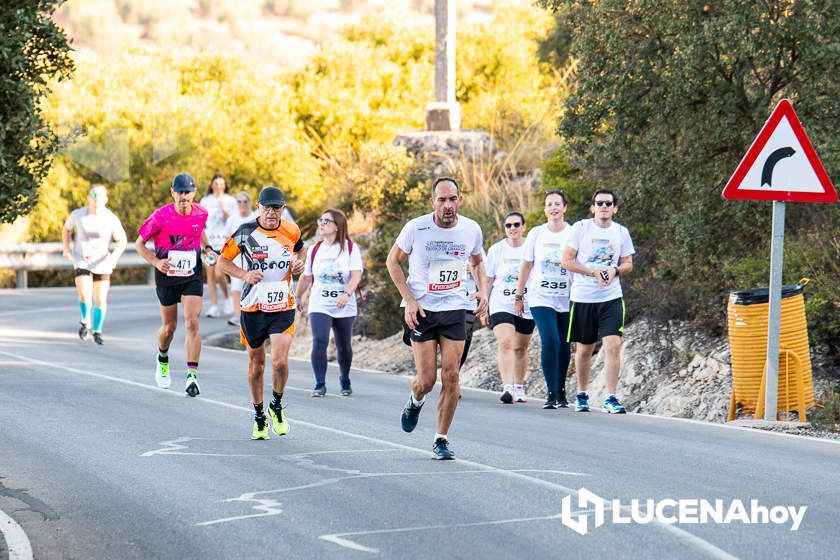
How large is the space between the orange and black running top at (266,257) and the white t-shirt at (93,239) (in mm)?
8667

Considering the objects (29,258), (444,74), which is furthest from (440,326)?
(29,258)

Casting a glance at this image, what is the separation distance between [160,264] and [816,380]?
22.6 ft

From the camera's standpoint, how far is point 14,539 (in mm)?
8070

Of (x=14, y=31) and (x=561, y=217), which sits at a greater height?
(x=14, y=31)

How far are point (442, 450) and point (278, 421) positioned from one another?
1847mm

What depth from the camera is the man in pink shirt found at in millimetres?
14289

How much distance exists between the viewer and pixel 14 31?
895 cm

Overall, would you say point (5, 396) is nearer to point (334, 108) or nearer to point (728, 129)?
point (728, 129)

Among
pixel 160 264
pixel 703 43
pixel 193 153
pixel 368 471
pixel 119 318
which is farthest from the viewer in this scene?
pixel 193 153

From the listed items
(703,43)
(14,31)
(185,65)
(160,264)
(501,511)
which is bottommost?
(501,511)

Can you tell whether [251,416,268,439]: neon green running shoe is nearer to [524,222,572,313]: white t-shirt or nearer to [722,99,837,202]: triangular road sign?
[524,222,572,313]: white t-shirt

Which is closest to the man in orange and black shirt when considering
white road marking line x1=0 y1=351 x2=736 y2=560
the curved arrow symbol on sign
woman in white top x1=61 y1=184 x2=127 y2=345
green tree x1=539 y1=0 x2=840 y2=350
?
white road marking line x1=0 y1=351 x2=736 y2=560

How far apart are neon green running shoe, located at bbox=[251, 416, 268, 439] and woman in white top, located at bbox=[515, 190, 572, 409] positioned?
3714 millimetres

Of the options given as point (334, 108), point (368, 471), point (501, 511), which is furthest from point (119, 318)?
point (334, 108)
